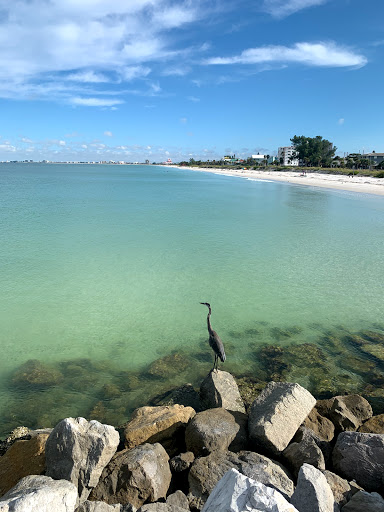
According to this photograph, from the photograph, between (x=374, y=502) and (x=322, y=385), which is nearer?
(x=374, y=502)

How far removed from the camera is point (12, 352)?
26.2 ft

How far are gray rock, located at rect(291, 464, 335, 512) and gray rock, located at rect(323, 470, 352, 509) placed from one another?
46 centimetres

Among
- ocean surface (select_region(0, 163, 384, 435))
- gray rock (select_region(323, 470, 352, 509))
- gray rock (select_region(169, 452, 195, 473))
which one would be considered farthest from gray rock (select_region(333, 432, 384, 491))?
ocean surface (select_region(0, 163, 384, 435))

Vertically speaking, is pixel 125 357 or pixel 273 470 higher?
pixel 273 470

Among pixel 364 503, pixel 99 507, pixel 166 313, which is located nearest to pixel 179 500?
pixel 99 507

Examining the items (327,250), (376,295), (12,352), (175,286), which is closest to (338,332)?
(376,295)

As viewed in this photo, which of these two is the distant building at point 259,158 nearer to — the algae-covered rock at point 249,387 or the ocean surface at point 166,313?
the ocean surface at point 166,313

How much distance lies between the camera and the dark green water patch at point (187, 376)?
6.20 metres

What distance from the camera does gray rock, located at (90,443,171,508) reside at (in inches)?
152

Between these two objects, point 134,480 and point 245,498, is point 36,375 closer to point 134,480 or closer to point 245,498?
point 134,480

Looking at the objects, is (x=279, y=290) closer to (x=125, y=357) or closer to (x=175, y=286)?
(x=175, y=286)

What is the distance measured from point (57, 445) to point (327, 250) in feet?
51.3

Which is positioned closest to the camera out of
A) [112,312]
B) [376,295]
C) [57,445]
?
[57,445]

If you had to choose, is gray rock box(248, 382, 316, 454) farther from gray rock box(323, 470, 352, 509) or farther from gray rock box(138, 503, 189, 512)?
gray rock box(138, 503, 189, 512)
